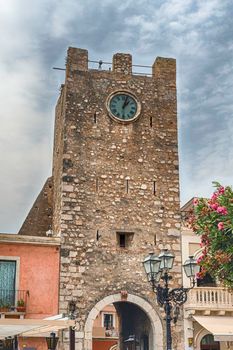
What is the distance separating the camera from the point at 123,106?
2348 cm

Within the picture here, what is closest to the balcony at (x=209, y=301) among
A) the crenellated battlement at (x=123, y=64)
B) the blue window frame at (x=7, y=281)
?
the blue window frame at (x=7, y=281)

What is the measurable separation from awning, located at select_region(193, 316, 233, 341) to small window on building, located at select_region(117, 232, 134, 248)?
3.79 metres

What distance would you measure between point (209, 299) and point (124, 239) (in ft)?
13.3

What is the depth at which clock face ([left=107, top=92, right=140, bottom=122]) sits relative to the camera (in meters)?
23.3

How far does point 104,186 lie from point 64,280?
404 centimetres

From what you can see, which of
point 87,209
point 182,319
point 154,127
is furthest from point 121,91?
point 182,319

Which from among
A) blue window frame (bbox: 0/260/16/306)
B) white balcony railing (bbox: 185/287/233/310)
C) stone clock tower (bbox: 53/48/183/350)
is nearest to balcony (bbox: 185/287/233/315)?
white balcony railing (bbox: 185/287/233/310)

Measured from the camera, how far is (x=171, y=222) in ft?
73.9

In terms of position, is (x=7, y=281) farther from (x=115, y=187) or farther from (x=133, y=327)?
(x=133, y=327)

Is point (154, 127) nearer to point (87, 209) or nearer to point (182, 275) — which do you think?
point (87, 209)

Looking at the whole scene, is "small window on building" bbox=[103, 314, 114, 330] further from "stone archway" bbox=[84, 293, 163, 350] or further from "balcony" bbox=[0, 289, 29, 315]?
"balcony" bbox=[0, 289, 29, 315]

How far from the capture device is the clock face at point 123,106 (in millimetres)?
23312

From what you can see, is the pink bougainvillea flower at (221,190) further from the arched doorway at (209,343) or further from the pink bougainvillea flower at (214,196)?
the arched doorway at (209,343)

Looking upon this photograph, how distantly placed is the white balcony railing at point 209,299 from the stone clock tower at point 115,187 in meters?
1.11
